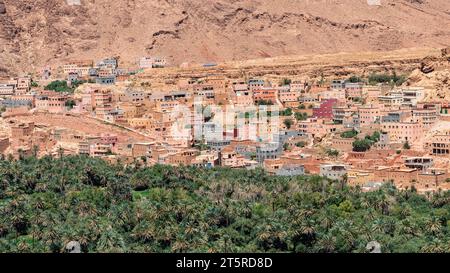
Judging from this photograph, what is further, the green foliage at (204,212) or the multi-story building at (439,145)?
the multi-story building at (439,145)

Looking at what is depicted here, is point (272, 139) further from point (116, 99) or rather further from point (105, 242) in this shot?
point (105, 242)

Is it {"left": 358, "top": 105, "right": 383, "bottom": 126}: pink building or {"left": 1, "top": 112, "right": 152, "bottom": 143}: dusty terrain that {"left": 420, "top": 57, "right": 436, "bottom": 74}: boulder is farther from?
{"left": 1, "top": 112, "right": 152, "bottom": 143}: dusty terrain

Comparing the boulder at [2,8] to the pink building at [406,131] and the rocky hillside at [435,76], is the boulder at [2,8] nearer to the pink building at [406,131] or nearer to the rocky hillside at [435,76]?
the rocky hillside at [435,76]

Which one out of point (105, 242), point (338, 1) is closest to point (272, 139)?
point (105, 242)

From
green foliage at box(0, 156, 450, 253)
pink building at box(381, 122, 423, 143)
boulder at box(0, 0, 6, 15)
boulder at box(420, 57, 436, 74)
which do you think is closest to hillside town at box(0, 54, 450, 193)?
pink building at box(381, 122, 423, 143)

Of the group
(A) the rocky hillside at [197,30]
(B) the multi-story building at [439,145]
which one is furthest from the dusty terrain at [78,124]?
(A) the rocky hillside at [197,30]

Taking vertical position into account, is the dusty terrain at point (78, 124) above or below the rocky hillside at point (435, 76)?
below
